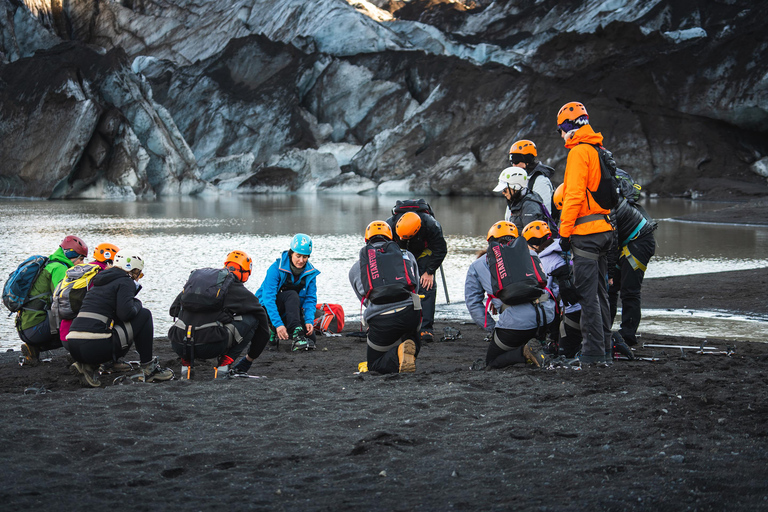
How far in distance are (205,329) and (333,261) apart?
9019mm

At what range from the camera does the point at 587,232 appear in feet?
17.5

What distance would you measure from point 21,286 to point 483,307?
13.5 feet

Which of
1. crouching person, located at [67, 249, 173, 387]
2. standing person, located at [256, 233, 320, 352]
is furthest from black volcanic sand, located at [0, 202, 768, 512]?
standing person, located at [256, 233, 320, 352]

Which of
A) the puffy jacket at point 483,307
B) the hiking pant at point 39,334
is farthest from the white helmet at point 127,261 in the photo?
the puffy jacket at point 483,307

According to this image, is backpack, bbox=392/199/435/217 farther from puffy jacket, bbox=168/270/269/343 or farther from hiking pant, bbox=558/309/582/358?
puffy jacket, bbox=168/270/269/343

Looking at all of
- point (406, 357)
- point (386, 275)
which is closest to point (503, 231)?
point (386, 275)

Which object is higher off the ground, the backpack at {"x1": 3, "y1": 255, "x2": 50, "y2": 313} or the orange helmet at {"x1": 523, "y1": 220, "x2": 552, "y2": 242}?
Answer: the orange helmet at {"x1": 523, "y1": 220, "x2": 552, "y2": 242}

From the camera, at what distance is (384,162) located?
64812mm

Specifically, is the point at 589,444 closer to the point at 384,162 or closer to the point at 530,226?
the point at 530,226

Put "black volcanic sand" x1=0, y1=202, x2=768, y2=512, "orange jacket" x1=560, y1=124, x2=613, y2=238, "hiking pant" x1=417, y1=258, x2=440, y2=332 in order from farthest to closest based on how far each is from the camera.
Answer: "hiking pant" x1=417, y1=258, x2=440, y2=332, "orange jacket" x1=560, y1=124, x2=613, y2=238, "black volcanic sand" x1=0, y1=202, x2=768, y2=512

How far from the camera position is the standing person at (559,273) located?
5.88 m

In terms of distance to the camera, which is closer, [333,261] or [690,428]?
[690,428]

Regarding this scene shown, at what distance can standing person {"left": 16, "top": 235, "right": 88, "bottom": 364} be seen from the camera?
20.7 feet

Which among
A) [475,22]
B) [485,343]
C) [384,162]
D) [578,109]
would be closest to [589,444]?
[578,109]
